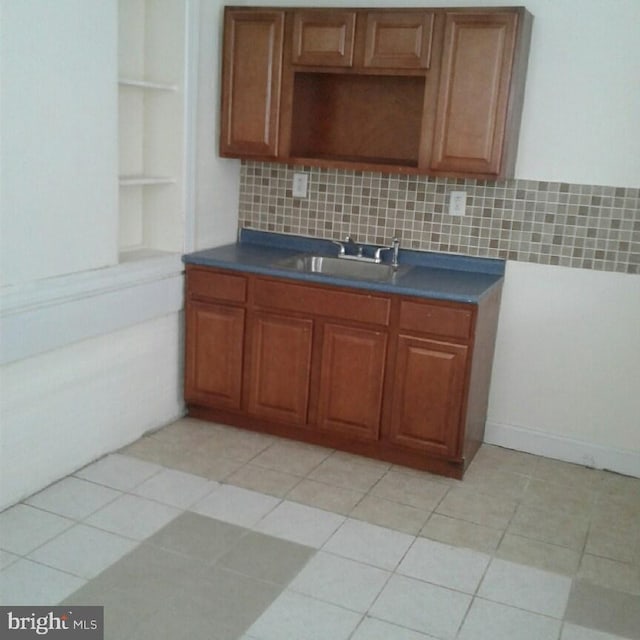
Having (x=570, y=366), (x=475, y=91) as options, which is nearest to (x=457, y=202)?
(x=475, y=91)

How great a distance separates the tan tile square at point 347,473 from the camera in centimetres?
321

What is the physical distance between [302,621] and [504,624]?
2.08 ft

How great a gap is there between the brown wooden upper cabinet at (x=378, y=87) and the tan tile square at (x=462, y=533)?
4.83ft

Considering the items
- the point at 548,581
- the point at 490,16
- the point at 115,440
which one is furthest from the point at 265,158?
the point at 548,581

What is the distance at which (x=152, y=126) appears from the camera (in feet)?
11.6

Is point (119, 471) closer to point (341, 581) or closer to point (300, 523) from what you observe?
point (300, 523)

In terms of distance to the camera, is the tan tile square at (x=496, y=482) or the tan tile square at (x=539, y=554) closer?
the tan tile square at (x=539, y=554)

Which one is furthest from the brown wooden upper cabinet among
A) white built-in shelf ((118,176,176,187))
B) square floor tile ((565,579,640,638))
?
square floor tile ((565,579,640,638))

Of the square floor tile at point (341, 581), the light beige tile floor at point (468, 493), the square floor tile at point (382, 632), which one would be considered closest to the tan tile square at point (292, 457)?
the light beige tile floor at point (468, 493)

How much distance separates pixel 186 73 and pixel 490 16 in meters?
1.37

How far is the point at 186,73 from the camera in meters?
3.41

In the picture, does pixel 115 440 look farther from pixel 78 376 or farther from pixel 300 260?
pixel 300 260
